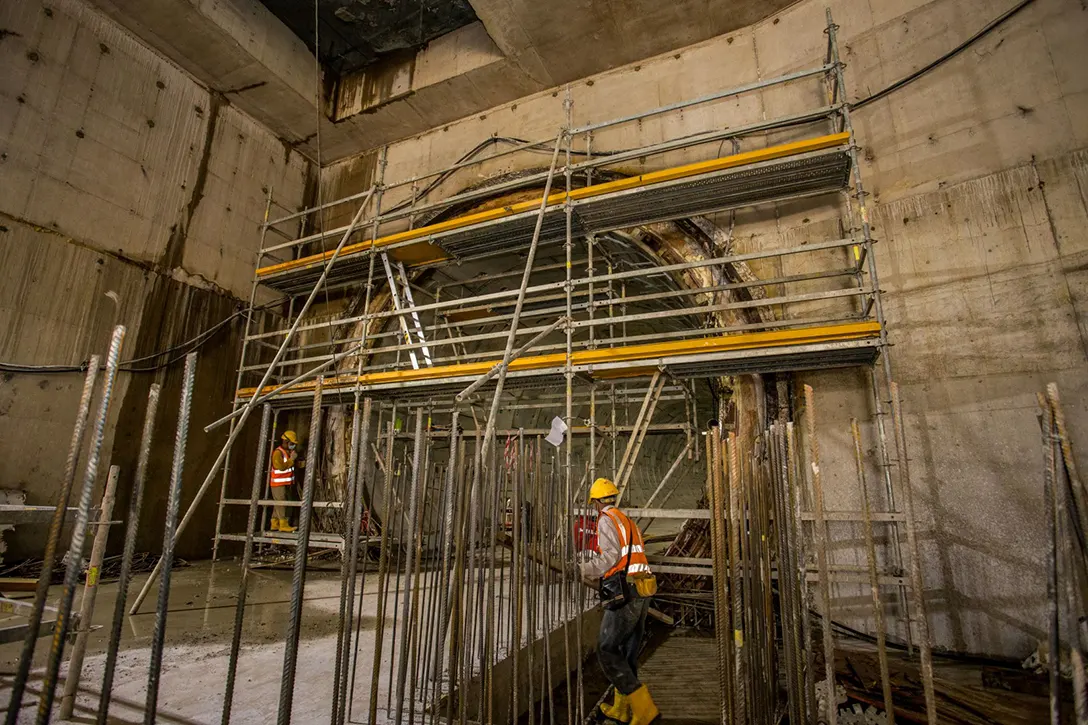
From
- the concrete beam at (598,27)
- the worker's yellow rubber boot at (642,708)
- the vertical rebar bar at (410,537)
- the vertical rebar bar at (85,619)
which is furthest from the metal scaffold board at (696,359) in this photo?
the concrete beam at (598,27)

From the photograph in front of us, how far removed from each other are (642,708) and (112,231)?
8.28m

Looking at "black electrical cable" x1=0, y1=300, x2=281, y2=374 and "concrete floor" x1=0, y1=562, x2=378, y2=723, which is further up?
"black electrical cable" x1=0, y1=300, x2=281, y2=374

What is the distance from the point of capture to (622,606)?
4.16 metres

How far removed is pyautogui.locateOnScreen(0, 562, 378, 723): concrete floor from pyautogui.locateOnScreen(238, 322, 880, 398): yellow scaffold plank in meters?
2.46

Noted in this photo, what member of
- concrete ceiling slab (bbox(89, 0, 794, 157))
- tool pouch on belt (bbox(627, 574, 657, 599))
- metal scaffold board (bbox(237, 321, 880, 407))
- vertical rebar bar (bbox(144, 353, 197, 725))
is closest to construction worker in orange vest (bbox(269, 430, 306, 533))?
metal scaffold board (bbox(237, 321, 880, 407))

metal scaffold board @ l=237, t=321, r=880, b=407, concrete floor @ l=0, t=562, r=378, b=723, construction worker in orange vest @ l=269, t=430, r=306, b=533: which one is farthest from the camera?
construction worker in orange vest @ l=269, t=430, r=306, b=533

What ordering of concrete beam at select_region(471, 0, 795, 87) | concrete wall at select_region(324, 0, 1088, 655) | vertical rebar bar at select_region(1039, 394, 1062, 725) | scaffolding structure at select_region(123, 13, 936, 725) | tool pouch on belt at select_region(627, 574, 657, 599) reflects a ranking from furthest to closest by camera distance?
concrete beam at select_region(471, 0, 795, 87) → concrete wall at select_region(324, 0, 1088, 655) → tool pouch on belt at select_region(627, 574, 657, 599) → scaffolding structure at select_region(123, 13, 936, 725) → vertical rebar bar at select_region(1039, 394, 1062, 725)

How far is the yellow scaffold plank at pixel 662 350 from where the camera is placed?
4.84 metres

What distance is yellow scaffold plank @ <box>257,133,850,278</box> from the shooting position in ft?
17.6

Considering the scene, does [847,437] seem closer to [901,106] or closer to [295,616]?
[901,106]

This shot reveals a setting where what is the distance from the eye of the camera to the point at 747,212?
21.5 ft

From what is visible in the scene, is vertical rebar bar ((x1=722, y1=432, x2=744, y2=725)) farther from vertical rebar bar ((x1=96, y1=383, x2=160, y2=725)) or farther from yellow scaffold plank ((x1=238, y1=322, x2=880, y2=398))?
vertical rebar bar ((x1=96, y1=383, x2=160, y2=725))

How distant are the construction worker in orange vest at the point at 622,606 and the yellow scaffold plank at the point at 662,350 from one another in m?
1.70

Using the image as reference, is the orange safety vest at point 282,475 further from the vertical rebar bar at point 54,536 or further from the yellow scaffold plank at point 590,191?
the vertical rebar bar at point 54,536
